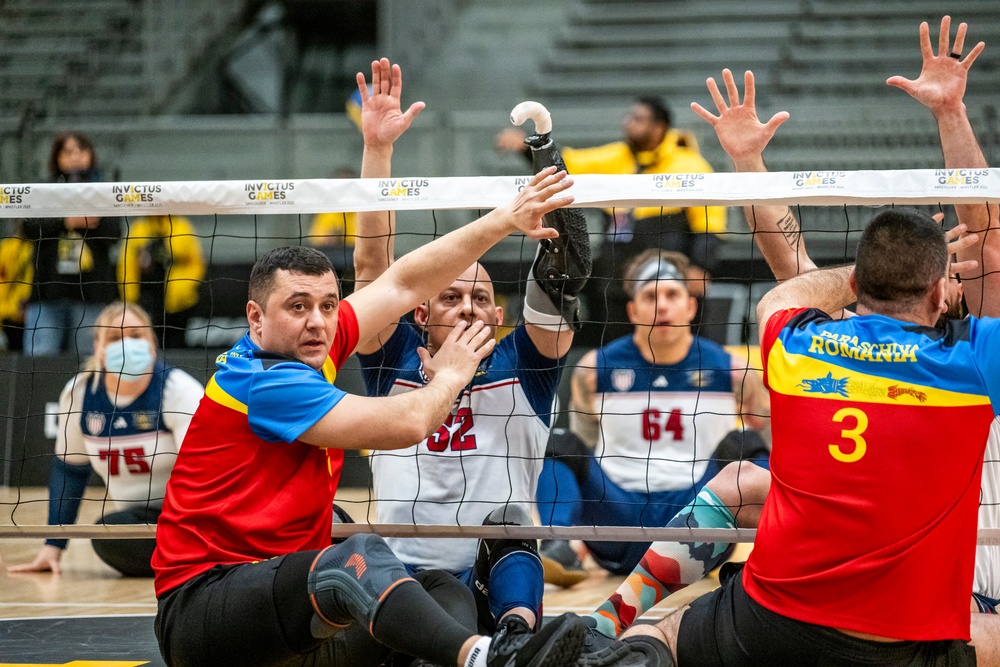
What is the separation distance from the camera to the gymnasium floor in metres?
4.05

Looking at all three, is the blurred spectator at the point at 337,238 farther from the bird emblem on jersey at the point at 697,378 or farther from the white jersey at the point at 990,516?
the white jersey at the point at 990,516

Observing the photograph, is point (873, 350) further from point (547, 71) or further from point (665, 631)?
point (547, 71)

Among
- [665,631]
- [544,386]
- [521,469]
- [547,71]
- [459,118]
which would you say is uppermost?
[547,71]

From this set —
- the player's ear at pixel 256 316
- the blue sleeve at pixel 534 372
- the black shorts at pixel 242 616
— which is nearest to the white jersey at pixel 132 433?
the blue sleeve at pixel 534 372

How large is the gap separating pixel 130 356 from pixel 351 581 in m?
3.47

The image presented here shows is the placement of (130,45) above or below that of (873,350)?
above

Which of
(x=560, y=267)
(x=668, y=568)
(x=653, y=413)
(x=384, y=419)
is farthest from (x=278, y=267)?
(x=653, y=413)

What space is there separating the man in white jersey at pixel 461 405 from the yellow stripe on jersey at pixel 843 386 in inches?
43.8

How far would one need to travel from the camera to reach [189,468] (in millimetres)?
3256

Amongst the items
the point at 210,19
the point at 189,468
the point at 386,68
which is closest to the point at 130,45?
the point at 210,19

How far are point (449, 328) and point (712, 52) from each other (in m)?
8.84

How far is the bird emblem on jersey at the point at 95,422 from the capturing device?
19.0 feet

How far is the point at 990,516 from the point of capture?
13.0 feet

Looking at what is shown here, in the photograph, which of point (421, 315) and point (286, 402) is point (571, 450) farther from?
point (286, 402)
